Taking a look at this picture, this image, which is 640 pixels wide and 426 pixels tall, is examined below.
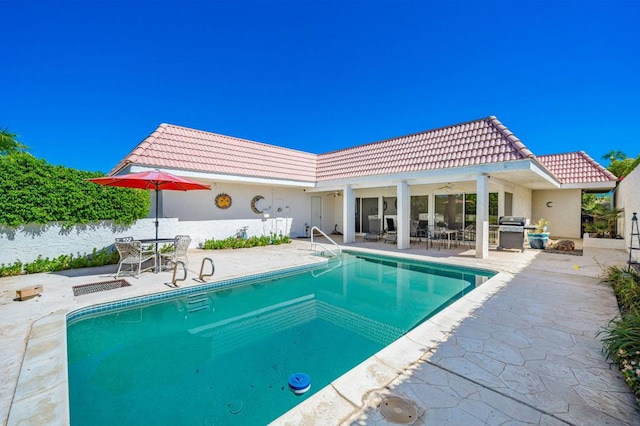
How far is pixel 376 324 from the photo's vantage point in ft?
17.2

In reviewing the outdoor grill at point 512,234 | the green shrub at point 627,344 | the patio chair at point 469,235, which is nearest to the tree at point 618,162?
the patio chair at point 469,235

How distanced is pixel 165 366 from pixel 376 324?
11.7 ft

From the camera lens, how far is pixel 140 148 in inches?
407

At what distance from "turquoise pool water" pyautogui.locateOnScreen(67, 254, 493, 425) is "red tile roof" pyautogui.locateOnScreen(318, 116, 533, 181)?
15.3 feet

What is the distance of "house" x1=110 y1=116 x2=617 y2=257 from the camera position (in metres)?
10.2

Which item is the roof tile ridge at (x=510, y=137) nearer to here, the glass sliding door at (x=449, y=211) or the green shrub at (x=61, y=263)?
the glass sliding door at (x=449, y=211)

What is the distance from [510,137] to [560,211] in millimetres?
10813

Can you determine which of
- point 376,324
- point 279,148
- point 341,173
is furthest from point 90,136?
point 376,324

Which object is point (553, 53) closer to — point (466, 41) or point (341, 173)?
point (466, 41)

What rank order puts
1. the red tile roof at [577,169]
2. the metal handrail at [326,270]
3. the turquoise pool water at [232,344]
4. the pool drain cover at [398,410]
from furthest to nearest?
the red tile roof at [577,169], the metal handrail at [326,270], the turquoise pool water at [232,344], the pool drain cover at [398,410]

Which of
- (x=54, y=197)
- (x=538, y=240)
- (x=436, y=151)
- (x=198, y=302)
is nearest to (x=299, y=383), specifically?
(x=198, y=302)

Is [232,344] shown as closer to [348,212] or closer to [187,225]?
[187,225]

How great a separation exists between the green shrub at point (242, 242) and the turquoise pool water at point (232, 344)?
230 inches

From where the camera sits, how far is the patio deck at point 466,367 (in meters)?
2.51
